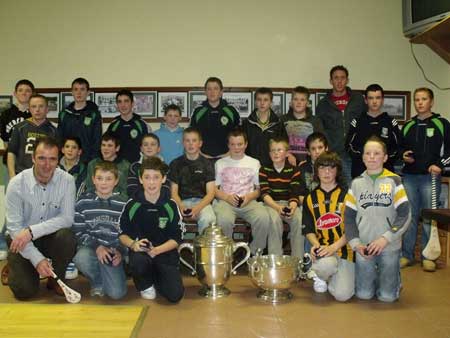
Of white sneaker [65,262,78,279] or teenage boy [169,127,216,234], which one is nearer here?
white sneaker [65,262,78,279]

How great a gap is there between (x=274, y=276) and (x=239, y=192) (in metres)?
1.16

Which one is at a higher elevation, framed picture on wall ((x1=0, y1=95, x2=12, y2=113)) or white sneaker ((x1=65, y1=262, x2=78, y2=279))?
framed picture on wall ((x1=0, y1=95, x2=12, y2=113))

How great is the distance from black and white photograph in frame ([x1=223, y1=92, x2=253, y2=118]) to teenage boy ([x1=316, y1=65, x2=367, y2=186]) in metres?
0.87

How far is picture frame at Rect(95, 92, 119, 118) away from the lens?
18.5 ft

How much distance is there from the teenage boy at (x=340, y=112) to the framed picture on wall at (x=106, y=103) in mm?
2350

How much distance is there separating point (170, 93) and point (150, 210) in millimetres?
2400

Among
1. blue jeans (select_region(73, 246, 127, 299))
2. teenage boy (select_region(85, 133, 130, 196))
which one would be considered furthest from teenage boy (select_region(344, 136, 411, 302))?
teenage boy (select_region(85, 133, 130, 196))

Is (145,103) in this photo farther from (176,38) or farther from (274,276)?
(274,276)

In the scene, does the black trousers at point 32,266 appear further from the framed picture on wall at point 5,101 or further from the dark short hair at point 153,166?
the framed picture on wall at point 5,101

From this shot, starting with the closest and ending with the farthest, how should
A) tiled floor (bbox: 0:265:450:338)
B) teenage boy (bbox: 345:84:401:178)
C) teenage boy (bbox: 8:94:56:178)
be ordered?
tiled floor (bbox: 0:265:450:338) → teenage boy (bbox: 8:94:56:178) → teenage boy (bbox: 345:84:401:178)

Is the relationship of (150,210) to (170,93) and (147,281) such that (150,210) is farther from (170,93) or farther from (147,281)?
(170,93)

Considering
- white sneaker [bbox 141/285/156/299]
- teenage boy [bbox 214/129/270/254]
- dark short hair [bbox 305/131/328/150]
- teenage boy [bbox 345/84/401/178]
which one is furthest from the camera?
teenage boy [bbox 345/84/401/178]

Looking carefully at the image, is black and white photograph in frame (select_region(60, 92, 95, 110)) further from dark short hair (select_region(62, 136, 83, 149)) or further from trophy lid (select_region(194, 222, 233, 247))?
trophy lid (select_region(194, 222, 233, 247))

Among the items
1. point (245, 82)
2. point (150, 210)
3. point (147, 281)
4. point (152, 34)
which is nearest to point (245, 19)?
point (245, 82)
